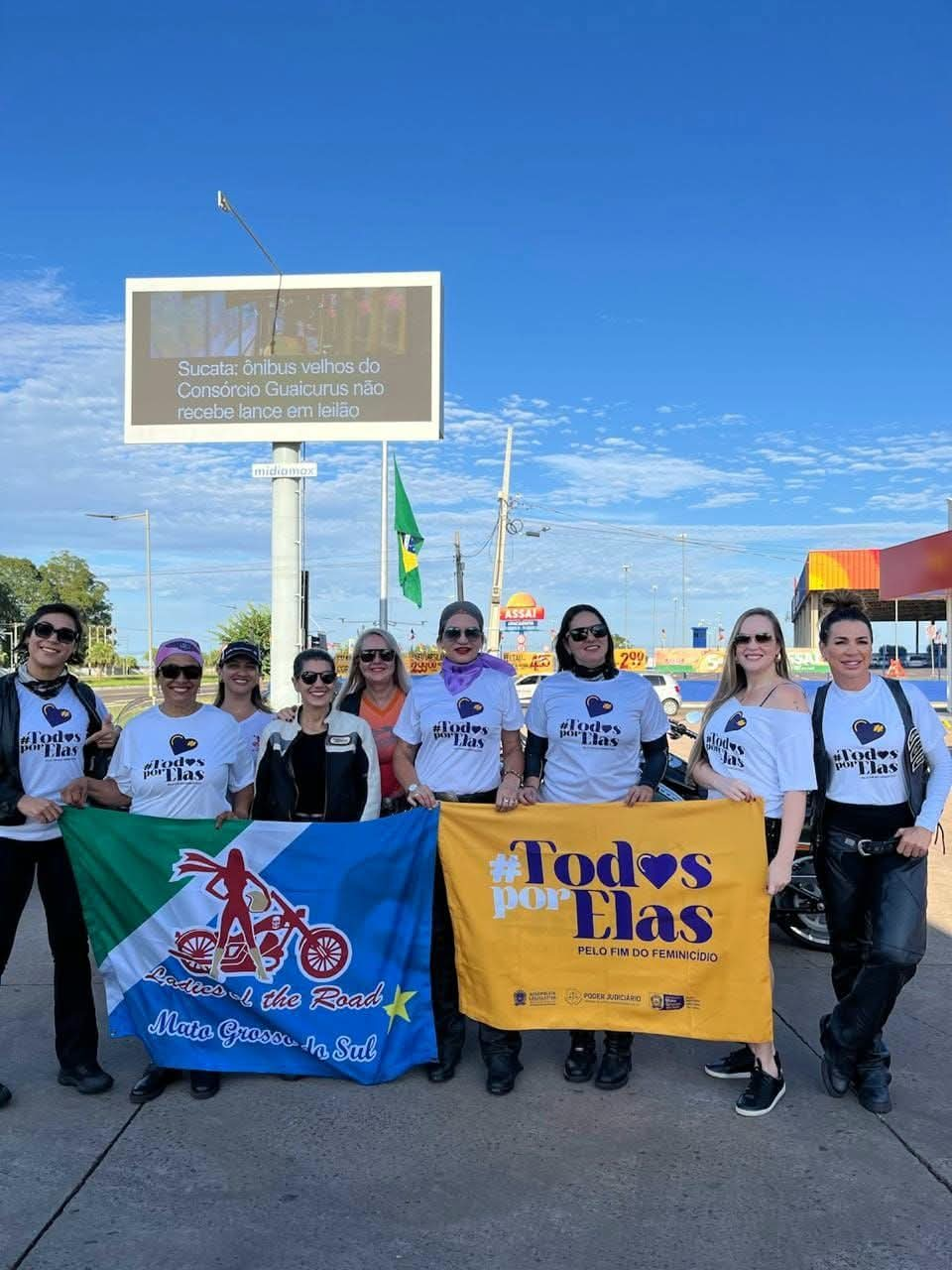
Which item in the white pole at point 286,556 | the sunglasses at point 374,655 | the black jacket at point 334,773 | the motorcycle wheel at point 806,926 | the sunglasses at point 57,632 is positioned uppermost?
the white pole at point 286,556

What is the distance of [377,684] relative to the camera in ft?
16.1

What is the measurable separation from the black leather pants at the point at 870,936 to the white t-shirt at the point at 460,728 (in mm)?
1434

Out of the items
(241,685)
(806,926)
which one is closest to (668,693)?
(806,926)

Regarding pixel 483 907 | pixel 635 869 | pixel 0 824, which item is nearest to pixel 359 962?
pixel 483 907

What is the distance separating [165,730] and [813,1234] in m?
2.96

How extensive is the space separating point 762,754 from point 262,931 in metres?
2.17

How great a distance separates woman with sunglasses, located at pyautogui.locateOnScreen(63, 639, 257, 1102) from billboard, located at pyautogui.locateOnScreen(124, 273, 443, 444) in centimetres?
1574

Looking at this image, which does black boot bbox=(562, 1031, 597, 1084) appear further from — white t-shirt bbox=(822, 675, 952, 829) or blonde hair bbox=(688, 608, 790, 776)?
white t-shirt bbox=(822, 675, 952, 829)

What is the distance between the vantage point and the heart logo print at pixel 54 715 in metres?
3.99

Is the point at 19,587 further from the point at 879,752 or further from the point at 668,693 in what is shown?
the point at 879,752

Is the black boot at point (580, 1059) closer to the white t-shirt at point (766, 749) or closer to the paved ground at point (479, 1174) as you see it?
the paved ground at point (479, 1174)

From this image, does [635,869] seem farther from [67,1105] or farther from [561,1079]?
[67,1105]

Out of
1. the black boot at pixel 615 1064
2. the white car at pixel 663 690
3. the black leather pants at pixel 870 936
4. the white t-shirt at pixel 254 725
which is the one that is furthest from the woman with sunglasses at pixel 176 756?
the white car at pixel 663 690

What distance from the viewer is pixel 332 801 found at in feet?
13.7
